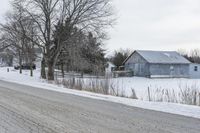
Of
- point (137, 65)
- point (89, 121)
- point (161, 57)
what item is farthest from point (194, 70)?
point (89, 121)

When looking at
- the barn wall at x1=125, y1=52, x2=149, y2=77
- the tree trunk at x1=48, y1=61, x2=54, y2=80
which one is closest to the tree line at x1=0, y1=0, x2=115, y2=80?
the tree trunk at x1=48, y1=61, x2=54, y2=80

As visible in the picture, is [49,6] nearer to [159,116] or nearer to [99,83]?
[99,83]

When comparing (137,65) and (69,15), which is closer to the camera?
(69,15)

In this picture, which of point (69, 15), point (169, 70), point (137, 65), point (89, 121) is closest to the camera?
point (89, 121)

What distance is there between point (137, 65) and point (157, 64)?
12.3 ft

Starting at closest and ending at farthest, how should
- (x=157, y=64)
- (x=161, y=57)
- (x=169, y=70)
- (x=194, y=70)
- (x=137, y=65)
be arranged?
(x=157, y=64)
(x=169, y=70)
(x=137, y=65)
(x=161, y=57)
(x=194, y=70)

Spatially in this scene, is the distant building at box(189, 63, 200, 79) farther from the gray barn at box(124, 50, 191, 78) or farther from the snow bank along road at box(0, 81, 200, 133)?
the snow bank along road at box(0, 81, 200, 133)

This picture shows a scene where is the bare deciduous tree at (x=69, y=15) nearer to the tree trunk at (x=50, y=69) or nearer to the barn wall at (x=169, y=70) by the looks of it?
the tree trunk at (x=50, y=69)

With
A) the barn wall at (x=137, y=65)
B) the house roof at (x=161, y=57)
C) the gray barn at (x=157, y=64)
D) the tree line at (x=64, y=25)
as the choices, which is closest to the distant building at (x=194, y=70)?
the gray barn at (x=157, y=64)

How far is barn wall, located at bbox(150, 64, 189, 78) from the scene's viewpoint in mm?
56188

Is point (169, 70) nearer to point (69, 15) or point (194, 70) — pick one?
point (194, 70)

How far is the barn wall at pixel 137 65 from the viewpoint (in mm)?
56334

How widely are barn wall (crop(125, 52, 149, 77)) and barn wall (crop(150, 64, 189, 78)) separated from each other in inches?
44.5

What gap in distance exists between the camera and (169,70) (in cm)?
5797
